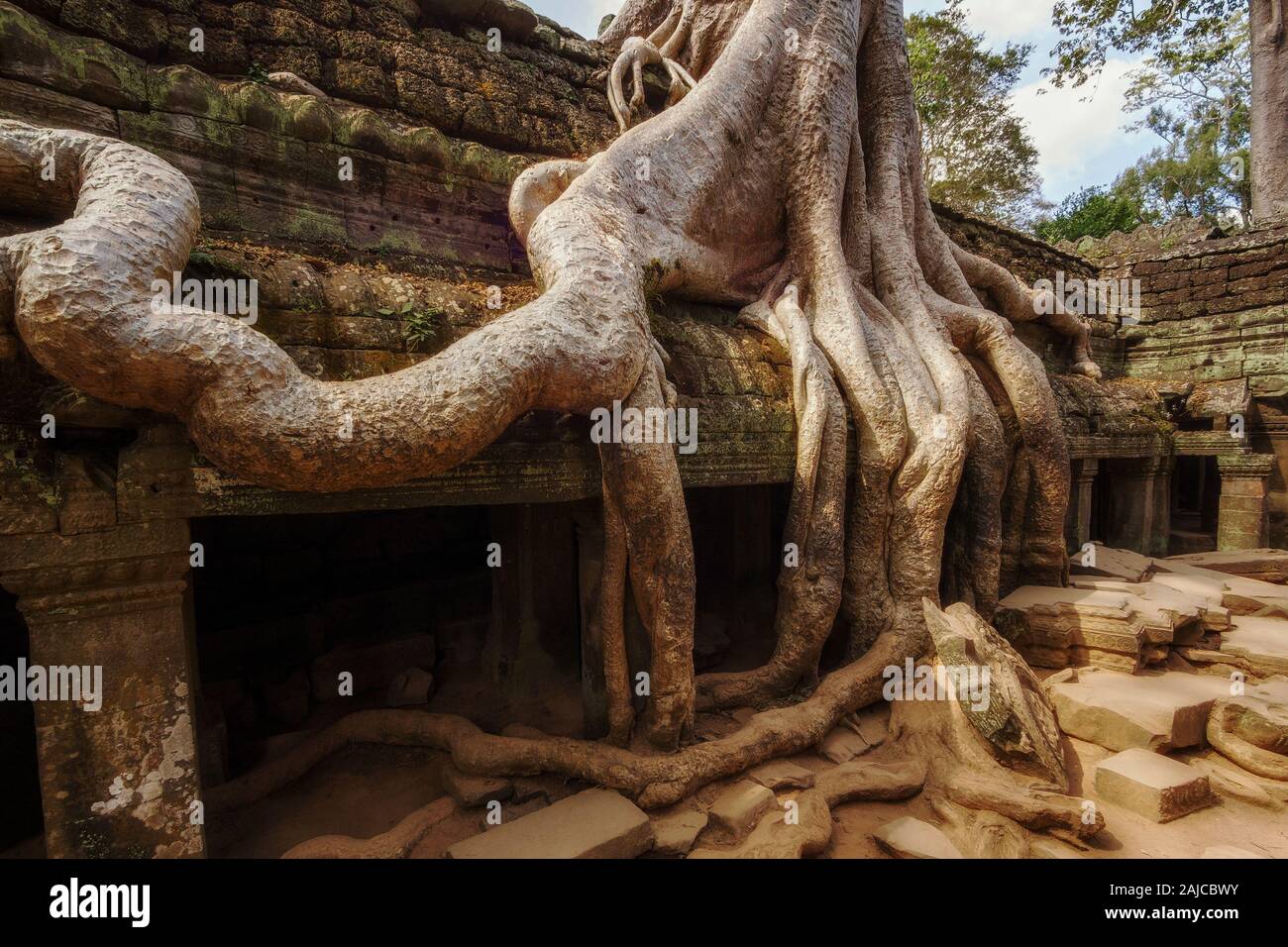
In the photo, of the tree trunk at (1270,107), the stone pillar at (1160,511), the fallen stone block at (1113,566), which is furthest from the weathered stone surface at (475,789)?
the tree trunk at (1270,107)

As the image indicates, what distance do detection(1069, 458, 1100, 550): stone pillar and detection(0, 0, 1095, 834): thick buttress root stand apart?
1.93 metres

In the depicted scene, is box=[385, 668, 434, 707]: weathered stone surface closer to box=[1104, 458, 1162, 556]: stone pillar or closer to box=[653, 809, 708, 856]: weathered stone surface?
box=[653, 809, 708, 856]: weathered stone surface

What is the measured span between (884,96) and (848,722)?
17.0ft

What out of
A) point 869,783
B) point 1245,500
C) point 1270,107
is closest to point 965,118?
point 1270,107

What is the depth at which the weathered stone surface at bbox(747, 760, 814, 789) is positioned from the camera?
2.83 meters

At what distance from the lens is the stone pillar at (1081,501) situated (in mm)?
6062

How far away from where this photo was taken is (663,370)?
295 centimetres

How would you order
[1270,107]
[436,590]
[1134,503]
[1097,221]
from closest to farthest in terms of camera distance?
[436,590], [1134,503], [1270,107], [1097,221]

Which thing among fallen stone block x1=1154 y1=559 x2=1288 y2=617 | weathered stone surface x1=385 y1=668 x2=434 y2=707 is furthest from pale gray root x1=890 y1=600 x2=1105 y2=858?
weathered stone surface x1=385 y1=668 x2=434 y2=707

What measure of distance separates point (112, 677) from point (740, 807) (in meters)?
2.44

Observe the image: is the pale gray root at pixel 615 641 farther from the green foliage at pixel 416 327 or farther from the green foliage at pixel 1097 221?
the green foliage at pixel 1097 221

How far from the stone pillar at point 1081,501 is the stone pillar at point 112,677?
7274 mm

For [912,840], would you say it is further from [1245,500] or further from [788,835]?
[1245,500]
